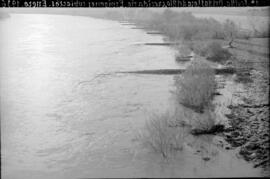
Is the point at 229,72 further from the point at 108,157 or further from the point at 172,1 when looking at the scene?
the point at 172,1

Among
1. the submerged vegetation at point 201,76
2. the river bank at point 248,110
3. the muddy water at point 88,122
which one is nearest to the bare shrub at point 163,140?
the submerged vegetation at point 201,76

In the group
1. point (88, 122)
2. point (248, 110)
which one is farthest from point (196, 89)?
point (88, 122)

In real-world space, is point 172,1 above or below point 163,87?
above

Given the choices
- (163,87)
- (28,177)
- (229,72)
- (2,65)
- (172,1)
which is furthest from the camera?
(2,65)


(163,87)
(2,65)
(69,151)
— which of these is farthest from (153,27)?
(69,151)

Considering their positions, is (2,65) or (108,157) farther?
(2,65)

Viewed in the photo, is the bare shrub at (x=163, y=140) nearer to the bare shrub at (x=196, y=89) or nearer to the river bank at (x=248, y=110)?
the river bank at (x=248, y=110)

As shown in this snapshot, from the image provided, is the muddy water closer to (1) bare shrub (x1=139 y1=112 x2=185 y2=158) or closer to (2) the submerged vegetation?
(1) bare shrub (x1=139 y1=112 x2=185 y2=158)
